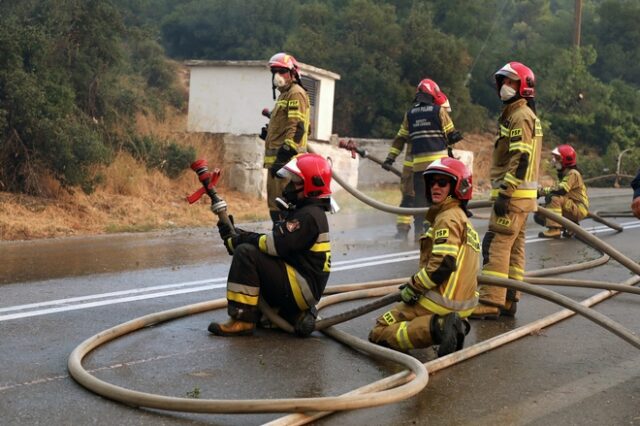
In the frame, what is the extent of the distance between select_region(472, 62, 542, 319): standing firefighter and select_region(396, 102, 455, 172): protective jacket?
→ 11.4 ft

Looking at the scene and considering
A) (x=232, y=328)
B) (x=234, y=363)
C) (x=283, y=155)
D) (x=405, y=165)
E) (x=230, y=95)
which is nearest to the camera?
(x=234, y=363)

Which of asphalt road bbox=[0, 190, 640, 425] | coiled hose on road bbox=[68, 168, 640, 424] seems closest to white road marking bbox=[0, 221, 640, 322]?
asphalt road bbox=[0, 190, 640, 425]

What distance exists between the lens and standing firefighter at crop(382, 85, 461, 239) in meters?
10.6

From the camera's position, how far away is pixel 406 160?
37.1 feet

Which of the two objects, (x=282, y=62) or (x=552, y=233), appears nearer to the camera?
(x=282, y=62)

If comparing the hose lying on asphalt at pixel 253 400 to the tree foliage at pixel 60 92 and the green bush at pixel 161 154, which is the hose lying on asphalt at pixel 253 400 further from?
the green bush at pixel 161 154

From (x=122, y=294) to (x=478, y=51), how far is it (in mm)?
24943

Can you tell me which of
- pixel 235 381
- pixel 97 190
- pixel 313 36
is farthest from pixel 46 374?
pixel 313 36

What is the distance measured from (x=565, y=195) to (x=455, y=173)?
727 cm

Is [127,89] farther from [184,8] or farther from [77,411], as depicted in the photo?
[184,8]

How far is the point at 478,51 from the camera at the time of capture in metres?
30.4

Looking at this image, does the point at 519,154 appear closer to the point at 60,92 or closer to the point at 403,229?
the point at 403,229

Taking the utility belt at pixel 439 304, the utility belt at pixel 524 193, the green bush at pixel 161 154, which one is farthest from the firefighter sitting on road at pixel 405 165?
the utility belt at pixel 439 304

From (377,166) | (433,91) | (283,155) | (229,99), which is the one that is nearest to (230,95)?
(229,99)
